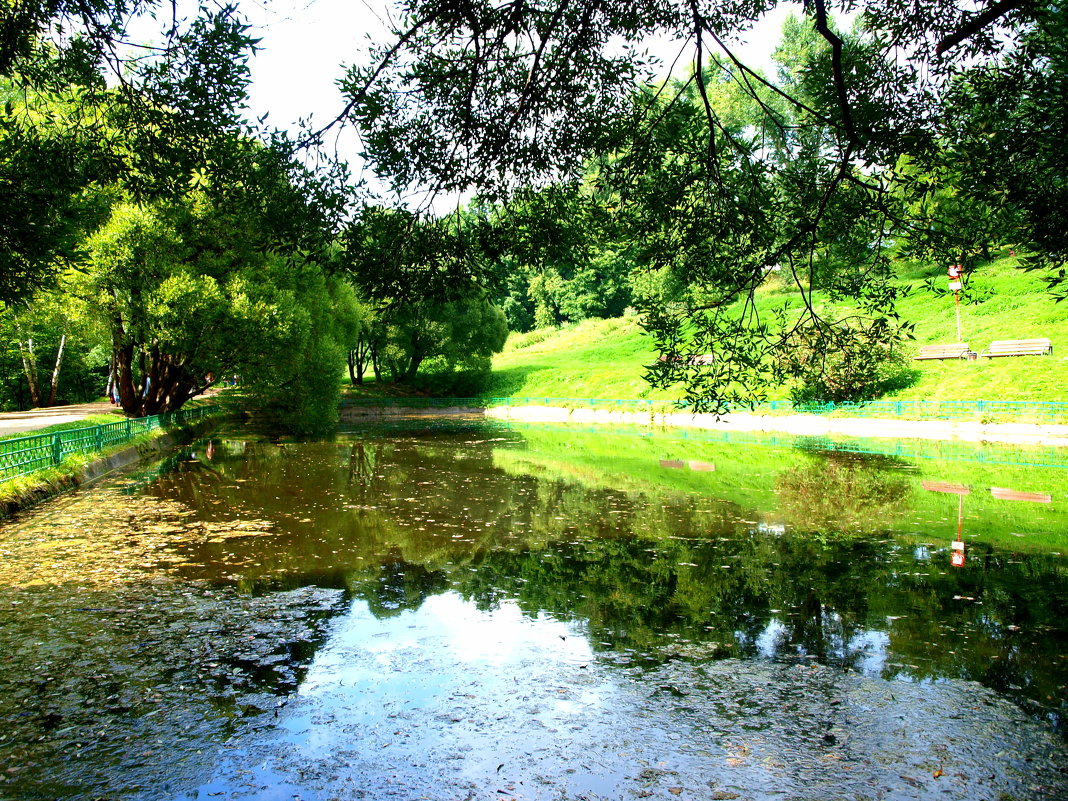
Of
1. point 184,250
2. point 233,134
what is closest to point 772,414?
point 184,250

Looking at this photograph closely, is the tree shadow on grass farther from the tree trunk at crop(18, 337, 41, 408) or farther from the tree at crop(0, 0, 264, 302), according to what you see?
the tree at crop(0, 0, 264, 302)

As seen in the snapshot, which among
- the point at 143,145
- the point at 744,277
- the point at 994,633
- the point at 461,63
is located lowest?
the point at 994,633

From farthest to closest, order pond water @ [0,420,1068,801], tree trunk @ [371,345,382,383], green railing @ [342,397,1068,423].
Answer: tree trunk @ [371,345,382,383] < green railing @ [342,397,1068,423] < pond water @ [0,420,1068,801]

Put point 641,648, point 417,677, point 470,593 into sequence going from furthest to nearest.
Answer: point 470,593 < point 641,648 < point 417,677

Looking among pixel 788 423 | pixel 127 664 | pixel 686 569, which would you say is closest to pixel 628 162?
pixel 686 569

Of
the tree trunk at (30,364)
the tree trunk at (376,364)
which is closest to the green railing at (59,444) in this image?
the tree trunk at (30,364)

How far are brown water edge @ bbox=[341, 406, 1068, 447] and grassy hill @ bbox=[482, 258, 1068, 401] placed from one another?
2062 mm

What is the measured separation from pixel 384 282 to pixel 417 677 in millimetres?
4072

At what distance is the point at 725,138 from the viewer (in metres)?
8.48

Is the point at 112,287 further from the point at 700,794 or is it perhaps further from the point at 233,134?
the point at 700,794

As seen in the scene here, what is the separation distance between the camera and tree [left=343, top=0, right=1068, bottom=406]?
7242 mm

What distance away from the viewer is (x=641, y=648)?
6.88m

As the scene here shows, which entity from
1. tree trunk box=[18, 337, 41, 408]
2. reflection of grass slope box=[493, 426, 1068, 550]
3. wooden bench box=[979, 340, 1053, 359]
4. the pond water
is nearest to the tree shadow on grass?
reflection of grass slope box=[493, 426, 1068, 550]

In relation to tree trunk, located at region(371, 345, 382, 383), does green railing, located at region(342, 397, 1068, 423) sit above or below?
below
